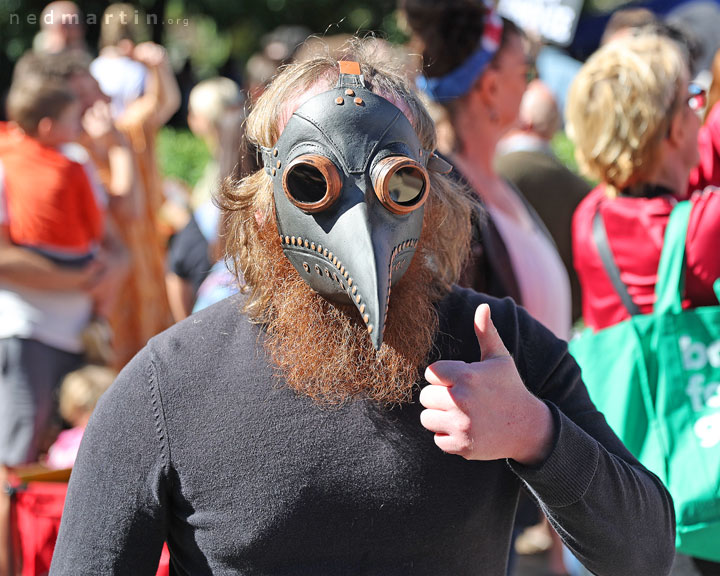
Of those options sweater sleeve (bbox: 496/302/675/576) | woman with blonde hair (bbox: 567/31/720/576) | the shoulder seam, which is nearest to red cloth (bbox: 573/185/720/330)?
woman with blonde hair (bbox: 567/31/720/576)

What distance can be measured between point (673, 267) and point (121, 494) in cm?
145

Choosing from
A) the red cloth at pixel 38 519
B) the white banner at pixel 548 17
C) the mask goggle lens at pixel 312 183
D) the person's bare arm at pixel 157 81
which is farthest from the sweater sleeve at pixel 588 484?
the white banner at pixel 548 17

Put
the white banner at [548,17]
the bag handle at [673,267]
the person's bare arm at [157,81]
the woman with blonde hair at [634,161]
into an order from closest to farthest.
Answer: the bag handle at [673,267], the woman with blonde hair at [634,161], the person's bare arm at [157,81], the white banner at [548,17]

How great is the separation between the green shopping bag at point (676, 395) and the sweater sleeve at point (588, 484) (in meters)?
0.63

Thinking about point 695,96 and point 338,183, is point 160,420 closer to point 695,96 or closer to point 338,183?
point 338,183

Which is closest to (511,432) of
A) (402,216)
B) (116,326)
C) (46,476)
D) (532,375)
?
(532,375)

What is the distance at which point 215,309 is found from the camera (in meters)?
1.59

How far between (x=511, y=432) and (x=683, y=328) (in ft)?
3.47

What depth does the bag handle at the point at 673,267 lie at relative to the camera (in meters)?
2.19

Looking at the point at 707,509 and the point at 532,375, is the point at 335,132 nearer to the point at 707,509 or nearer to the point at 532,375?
the point at 532,375

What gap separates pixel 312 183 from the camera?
1392 millimetres

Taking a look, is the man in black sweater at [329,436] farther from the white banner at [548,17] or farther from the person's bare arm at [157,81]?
the white banner at [548,17]

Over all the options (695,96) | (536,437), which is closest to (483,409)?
(536,437)

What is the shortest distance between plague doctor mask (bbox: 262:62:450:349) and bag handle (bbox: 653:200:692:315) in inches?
39.7
